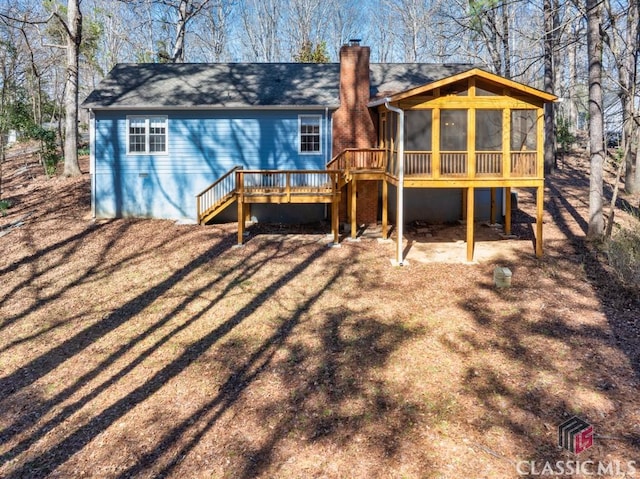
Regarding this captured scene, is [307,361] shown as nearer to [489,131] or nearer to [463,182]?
[463,182]

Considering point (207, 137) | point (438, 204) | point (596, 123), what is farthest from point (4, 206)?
point (596, 123)

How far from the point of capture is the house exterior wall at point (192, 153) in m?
16.6

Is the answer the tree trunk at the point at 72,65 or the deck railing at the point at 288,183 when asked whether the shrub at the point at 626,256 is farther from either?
the tree trunk at the point at 72,65

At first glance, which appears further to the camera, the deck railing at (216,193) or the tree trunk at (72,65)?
the tree trunk at (72,65)

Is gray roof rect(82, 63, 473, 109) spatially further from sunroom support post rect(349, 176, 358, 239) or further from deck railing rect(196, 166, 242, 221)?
sunroom support post rect(349, 176, 358, 239)

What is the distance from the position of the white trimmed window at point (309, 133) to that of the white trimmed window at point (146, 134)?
4604mm

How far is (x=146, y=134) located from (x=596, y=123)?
1393 centimetres

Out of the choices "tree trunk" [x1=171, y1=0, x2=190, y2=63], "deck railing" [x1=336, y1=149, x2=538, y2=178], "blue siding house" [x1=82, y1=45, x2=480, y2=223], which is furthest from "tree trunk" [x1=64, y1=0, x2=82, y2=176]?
"deck railing" [x1=336, y1=149, x2=538, y2=178]

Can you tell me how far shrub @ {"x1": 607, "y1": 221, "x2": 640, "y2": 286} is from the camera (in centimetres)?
1052

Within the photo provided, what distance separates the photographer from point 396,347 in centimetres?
863

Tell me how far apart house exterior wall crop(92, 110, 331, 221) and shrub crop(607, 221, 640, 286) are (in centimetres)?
893

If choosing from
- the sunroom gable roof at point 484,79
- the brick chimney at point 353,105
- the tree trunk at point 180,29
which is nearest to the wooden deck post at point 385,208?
the brick chimney at point 353,105

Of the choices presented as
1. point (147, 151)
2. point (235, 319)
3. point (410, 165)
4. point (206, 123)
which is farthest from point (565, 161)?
point (235, 319)

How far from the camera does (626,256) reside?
35.9ft
